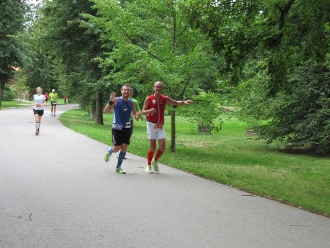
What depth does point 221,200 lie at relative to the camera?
6.91 m

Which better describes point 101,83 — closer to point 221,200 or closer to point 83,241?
point 221,200

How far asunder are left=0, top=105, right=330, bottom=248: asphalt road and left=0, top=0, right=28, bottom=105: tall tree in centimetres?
3371

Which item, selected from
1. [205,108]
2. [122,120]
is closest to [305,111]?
[205,108]

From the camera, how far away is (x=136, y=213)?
5883 mm

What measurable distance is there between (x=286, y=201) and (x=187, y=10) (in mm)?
4416

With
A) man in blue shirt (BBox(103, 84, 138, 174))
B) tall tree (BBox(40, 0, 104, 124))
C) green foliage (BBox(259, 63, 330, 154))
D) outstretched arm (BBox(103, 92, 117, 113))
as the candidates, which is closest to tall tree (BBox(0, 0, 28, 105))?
tall tree (BBox(40, 0, 104, 124))

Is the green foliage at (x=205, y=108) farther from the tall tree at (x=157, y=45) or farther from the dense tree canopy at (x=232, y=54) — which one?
the tall tree at (x=157, y=45)

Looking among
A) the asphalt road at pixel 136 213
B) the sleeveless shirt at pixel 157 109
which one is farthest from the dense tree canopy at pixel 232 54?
the asphalt road at pixel 136 213

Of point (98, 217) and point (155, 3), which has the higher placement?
point (155, 3)

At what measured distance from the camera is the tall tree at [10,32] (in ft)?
131

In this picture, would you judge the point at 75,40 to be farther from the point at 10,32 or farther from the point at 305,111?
the point at 10,32

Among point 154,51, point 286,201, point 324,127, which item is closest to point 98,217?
point 286,201

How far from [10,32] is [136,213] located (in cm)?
3919

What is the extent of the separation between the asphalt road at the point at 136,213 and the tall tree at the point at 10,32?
3371 centimetres
